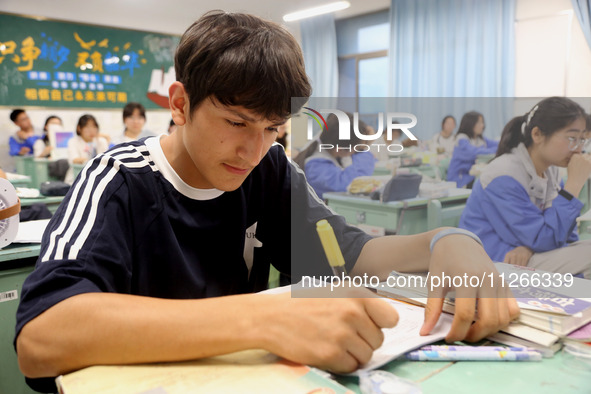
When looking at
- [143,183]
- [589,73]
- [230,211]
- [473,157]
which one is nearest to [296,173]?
[230,211]

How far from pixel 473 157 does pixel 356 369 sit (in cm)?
303

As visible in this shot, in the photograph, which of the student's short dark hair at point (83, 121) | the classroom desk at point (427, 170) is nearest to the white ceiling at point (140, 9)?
the student's short dark hair at point (83, 121)

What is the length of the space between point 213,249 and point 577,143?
61.5 inches

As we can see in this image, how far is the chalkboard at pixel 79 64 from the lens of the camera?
5180 mm

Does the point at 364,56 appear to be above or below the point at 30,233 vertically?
above

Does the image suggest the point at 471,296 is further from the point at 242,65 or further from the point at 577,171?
the point at 577,171

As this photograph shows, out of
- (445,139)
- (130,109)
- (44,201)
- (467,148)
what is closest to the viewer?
(44,201)

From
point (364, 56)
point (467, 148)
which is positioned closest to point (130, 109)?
point (364, 56)

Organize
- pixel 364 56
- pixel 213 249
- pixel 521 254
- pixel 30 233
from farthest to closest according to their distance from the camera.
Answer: pixel 364 56
pixel 521 254
pixel 30 233
pixel 213 249

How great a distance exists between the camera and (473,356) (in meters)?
0.57

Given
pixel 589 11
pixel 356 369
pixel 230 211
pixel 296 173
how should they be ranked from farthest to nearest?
pixel 589 11 → pixel 296 173 → pixel 230 211 → pixel 356 369

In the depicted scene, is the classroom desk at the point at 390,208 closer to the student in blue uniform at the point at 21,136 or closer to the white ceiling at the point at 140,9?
the white ceiling at the point at 140,9

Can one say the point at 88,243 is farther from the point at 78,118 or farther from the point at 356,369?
the point at 78,118

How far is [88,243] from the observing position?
64 cm
